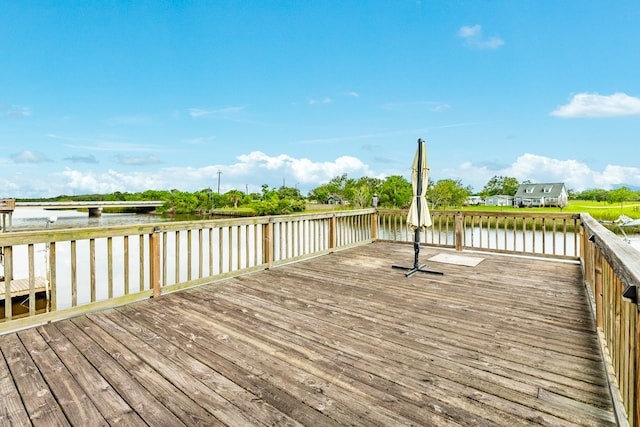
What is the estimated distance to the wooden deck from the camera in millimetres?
1612

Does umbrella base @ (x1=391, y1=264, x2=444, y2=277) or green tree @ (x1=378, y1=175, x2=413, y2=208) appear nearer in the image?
umbrella base @ (x1=391, y1=264, x2=444, y2=277)

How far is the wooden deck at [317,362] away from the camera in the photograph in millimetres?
1612

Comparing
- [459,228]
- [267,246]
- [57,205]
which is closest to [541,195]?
[459,228]

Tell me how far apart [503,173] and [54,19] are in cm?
7390

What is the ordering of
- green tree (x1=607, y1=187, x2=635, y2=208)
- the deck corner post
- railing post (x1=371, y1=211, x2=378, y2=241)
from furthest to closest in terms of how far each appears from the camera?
green tree (x1=607, y1=187, x2=635, y2=208) < railing post (x1=371, y1=211, x2=378, y2=241) < the deck corner post

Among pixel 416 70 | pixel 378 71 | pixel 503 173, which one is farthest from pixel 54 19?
pixel 503 173

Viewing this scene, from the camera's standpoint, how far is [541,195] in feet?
152

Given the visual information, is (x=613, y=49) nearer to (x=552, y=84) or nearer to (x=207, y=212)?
(x=552, y=84)

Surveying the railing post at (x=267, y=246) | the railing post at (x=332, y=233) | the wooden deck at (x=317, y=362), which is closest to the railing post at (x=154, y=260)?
the wooden deck at (x=317, y=362)

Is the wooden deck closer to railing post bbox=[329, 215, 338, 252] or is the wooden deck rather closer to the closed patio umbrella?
the closed patio umbrella

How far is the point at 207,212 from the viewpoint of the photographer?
46062 mm

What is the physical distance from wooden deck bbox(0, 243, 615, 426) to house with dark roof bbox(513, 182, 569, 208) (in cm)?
4656

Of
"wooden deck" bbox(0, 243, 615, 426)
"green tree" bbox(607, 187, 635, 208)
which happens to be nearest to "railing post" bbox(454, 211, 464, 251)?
"wooden deck" bbox(0, 243, 615, 426)

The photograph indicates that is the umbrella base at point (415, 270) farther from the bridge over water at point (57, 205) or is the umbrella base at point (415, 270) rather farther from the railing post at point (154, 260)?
the bridge over water at point (57, 205)
